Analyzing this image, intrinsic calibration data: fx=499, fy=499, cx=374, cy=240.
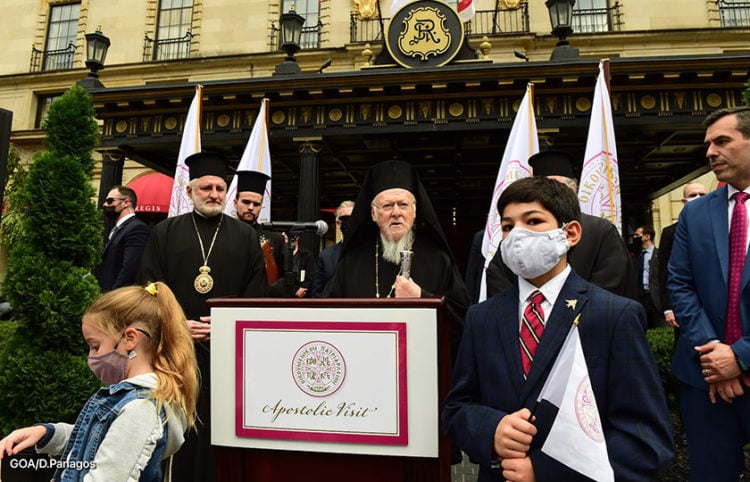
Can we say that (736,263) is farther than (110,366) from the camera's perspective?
Yes

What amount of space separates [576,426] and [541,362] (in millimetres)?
329

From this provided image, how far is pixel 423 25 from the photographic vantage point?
9.23 m

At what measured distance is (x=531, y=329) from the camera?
1.84 metres

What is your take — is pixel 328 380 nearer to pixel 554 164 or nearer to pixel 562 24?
pixel 554 164

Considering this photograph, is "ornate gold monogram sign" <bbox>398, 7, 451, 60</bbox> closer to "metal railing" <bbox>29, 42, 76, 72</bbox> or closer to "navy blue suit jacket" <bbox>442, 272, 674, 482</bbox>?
"navy blue suit jacket" <bbox>442, 272, 674, 482</bbox>

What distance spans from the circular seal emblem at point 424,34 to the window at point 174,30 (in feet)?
46.3

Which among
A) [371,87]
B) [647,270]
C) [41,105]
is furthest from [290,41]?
[41,105]

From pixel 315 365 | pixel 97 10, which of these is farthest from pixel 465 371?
pixel 97 10

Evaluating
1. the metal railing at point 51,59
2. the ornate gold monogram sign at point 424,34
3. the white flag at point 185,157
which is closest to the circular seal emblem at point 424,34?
the ornate gold monogram sign at point 424,34

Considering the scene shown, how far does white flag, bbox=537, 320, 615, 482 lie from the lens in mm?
1391

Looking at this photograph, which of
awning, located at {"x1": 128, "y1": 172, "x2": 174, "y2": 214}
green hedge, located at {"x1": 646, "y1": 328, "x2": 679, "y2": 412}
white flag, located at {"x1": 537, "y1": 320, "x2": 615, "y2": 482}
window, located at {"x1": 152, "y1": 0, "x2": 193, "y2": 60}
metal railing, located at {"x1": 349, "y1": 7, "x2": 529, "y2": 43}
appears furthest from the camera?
window, located at {"x1": 152, "y1": 0, "x2": 193, "y2": 60}

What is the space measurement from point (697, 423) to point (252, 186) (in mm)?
Result: 4233

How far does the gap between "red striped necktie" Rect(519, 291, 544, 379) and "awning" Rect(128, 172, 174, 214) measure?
1656 centimetres

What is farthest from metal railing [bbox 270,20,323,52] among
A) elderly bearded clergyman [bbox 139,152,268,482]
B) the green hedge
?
the green hedge
